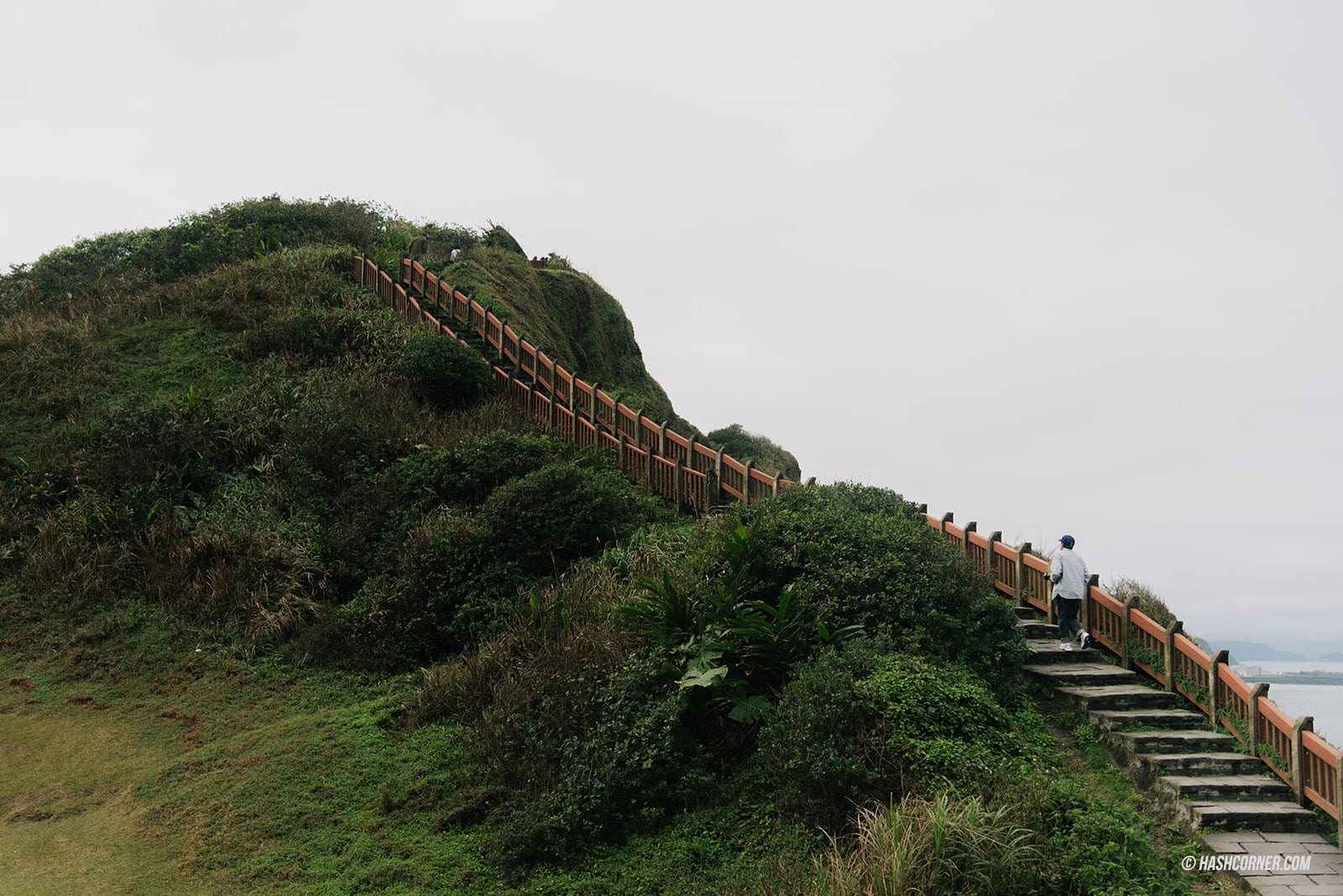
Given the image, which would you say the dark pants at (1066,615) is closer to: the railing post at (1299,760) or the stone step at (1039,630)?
the stone step at (1039,630)

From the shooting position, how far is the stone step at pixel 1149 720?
9914 mm

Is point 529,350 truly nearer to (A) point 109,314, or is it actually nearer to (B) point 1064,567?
(A) point 109,314

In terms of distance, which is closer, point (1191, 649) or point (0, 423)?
point (1191, 649)

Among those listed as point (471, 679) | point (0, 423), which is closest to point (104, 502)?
point (0, 423)

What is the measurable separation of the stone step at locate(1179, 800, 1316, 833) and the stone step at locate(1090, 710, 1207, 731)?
1.20 metres

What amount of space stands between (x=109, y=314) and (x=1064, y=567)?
70.1ft

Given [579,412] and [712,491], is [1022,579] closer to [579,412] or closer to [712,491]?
[712,491]

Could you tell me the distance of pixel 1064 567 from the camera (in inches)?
451

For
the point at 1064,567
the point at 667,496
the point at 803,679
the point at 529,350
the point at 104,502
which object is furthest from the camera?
the point at 529,350

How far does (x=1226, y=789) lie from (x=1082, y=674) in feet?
6.27

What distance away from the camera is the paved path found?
316 inches

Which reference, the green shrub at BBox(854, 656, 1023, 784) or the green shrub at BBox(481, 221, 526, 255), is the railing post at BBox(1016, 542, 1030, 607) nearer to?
the green shrub at BBox(854, 656, 1023, 784)

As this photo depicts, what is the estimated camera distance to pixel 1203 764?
9.38 meters

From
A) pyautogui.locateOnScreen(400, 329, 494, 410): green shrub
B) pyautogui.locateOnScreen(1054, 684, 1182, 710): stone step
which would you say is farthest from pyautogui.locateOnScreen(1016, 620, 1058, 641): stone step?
pyautogui.locateOnScreen(400, 329, 494, 410): green shrub
